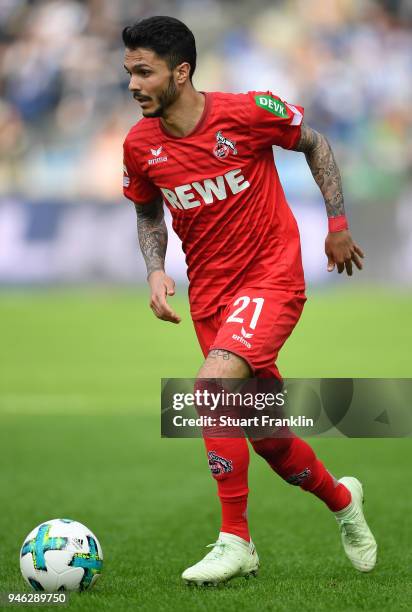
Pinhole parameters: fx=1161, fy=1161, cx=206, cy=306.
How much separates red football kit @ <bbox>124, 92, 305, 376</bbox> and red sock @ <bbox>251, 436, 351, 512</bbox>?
31 centimetres

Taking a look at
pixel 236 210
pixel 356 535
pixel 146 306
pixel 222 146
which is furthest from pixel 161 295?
pixel 146 306

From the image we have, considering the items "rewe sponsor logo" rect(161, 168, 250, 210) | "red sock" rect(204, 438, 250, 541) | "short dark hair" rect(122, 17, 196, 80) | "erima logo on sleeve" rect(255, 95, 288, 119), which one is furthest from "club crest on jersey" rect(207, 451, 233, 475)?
"short dark hair" rect(122, 17, 196, 80)

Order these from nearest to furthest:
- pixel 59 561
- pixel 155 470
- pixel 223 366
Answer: pixel 59 561 < pixel 223 366 < pixel 155 470

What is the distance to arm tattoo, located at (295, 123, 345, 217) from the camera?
4.98m

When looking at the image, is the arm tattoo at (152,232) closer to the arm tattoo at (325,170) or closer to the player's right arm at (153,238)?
the player's right arm at (153,238)

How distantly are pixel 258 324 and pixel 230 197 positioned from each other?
1.89ft

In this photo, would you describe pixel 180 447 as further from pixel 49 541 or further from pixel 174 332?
pixel 174 332

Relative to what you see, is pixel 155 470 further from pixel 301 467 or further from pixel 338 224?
pixel 338 224

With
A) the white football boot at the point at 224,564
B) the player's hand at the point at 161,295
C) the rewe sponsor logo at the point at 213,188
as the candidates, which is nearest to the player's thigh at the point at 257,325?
the player's hand at the point at 161,295

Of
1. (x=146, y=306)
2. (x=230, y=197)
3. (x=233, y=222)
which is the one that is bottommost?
(x=146, y=306)

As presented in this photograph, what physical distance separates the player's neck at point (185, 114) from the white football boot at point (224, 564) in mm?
1667

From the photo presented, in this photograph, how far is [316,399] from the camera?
5035mm

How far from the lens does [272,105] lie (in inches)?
191

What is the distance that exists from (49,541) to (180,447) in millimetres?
4775
